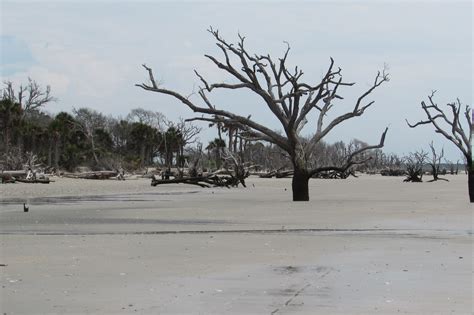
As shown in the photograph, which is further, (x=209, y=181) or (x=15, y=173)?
(x=15, y=173)

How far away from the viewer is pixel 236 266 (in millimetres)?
9375

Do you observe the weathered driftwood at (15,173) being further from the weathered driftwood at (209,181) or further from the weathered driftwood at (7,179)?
the weathered driftwood at (209,181)

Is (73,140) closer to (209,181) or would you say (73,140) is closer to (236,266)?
(209,181)

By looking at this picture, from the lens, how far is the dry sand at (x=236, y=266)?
22.5 feet

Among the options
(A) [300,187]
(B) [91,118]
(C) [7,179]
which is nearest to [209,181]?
(C) [7,179]

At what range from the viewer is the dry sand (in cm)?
686

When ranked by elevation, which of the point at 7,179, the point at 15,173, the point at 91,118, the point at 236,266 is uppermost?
the point at 91,118

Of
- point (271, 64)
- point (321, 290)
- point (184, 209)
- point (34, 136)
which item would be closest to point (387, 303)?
point (321, 290)

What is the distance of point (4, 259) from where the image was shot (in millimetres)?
9875

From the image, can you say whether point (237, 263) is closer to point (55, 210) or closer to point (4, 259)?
point (4, 259)

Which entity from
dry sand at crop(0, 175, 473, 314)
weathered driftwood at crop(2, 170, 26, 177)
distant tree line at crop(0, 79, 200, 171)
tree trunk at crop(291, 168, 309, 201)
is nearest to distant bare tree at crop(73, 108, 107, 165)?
distant tree line at crop(0, 79, 200, 171)

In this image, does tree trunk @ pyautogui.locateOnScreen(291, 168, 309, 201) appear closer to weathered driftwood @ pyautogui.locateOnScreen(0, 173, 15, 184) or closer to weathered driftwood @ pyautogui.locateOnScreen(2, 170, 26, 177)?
weathered driftwood @ pyautogui.locateOnScreen(2, 170, 26, 177)

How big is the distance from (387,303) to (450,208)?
16.4 meters

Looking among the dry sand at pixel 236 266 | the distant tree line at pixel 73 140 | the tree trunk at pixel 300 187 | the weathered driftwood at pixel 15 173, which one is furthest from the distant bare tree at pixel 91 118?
the dry sand at pixel 236 266
